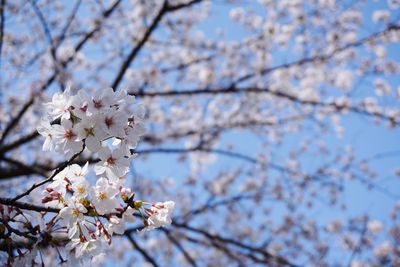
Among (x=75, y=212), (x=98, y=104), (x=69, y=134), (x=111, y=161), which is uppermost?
(x=98, y=104)

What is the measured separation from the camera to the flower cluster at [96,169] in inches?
71.6

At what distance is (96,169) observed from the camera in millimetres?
1995

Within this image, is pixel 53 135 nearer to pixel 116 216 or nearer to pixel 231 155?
pixel 116 216

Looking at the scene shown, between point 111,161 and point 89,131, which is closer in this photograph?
point 89,131

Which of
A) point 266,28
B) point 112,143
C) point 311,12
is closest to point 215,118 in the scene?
point 266,28

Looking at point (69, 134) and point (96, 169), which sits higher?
point (69, 134)

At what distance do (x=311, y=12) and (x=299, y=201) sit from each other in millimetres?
4398

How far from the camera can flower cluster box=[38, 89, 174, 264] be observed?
5.97 ft

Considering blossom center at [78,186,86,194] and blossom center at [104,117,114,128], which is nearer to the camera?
blossom center at [104,117,114,128]

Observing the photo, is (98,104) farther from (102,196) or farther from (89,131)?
(102,196)

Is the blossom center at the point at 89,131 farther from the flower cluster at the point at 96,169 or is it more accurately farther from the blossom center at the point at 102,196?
the blossom center at the point at 102,196

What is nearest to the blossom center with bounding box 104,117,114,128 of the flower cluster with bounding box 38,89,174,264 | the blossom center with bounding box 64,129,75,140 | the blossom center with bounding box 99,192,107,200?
the flower cluster with bounding box 38,89,174,264

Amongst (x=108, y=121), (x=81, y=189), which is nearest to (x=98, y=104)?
(x=108, y=121)

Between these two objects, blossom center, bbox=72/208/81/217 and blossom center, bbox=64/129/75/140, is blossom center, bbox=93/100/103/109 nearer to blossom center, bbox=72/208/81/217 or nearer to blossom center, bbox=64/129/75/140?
blossom center, bbox=64/129/75/140
